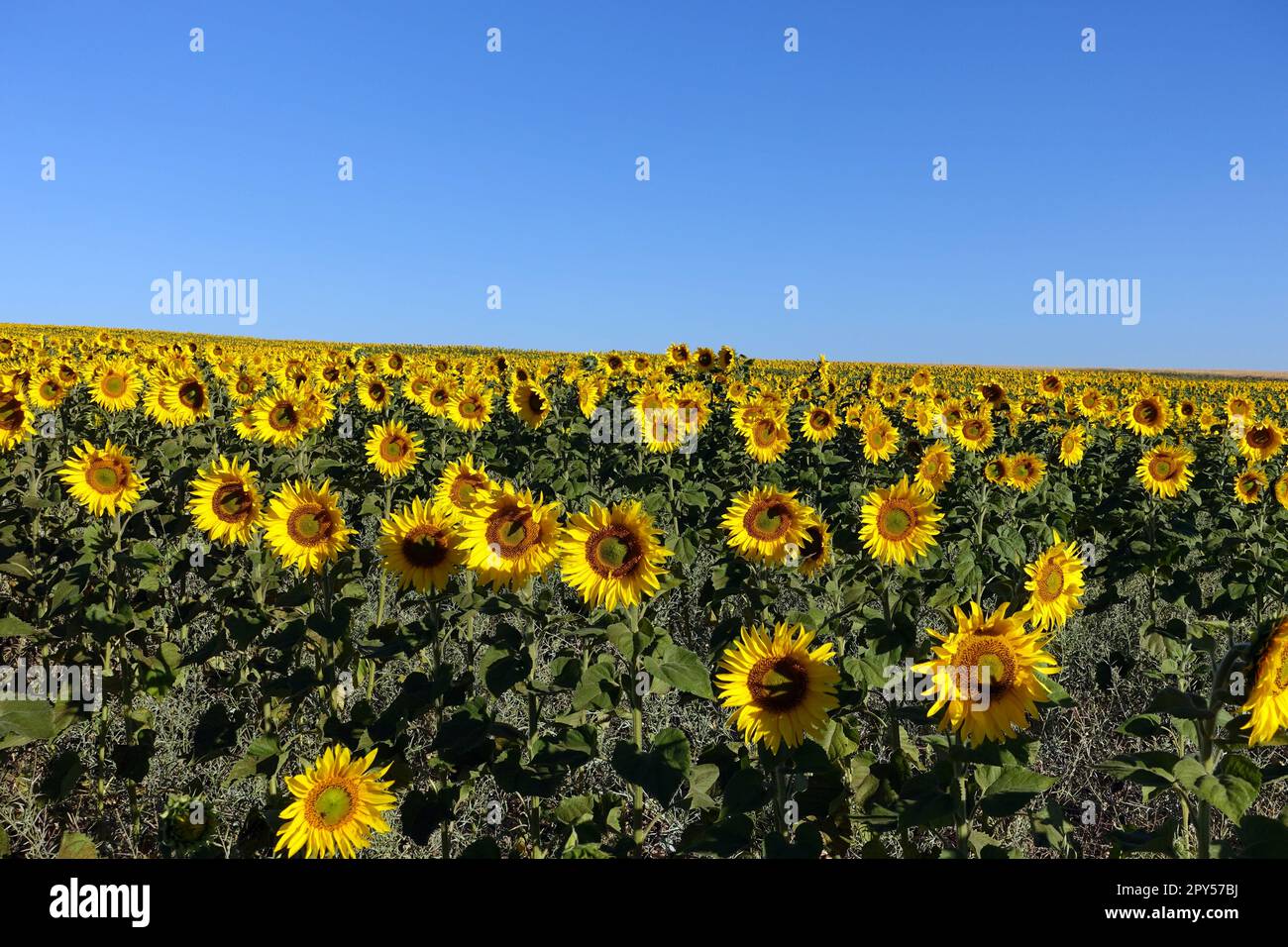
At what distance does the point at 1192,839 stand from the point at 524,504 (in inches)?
141

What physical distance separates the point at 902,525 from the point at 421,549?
109 inches

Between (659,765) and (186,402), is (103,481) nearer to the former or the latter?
(186,402)

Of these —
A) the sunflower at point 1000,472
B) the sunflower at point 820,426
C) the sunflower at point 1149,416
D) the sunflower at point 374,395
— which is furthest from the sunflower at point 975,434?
the sunflower at point 374,395

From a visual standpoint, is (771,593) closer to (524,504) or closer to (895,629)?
(895,629)

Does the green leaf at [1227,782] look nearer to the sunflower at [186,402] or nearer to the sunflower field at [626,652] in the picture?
the sunflower field at [626,652]

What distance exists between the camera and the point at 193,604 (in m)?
4.72

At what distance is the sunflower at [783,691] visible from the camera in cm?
278

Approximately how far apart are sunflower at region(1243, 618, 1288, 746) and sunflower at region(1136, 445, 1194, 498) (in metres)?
6.68

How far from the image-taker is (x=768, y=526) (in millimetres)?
4297

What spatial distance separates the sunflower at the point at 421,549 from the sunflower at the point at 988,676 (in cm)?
219

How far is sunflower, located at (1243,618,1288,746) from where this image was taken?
2188 millimetres

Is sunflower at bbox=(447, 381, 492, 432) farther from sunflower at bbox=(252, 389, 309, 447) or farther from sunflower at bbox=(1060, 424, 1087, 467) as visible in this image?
sunflower at bbox=(1060, 424, 1087, 467)

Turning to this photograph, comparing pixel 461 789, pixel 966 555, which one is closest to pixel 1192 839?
pixel 966 555
